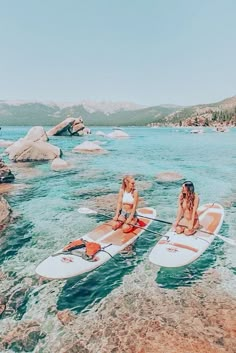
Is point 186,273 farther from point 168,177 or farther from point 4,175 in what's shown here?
point 4,175

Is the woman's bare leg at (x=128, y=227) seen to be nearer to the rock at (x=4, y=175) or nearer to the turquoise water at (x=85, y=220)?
the turquoise water at (x=85, y=220)

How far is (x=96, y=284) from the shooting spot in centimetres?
1093

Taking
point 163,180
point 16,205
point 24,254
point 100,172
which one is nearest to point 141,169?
point 100,172

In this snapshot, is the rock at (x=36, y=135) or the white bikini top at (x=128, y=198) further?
the rock at (x=36, y=135)

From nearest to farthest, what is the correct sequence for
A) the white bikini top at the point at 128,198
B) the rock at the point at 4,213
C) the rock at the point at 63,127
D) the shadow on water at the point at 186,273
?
the shadow on water at the point at 186,273 → the white bikini top at the point at 128,198 → the rock at the point at 4,213 → the rock at the point at 63,127

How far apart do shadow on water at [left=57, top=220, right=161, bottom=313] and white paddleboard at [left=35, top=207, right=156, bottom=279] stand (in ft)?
2.54

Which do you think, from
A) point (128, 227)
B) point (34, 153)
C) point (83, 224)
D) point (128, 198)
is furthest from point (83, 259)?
point (34, 153)

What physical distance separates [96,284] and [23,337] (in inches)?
127

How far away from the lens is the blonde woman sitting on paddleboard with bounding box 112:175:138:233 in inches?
535

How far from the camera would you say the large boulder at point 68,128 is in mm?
99231

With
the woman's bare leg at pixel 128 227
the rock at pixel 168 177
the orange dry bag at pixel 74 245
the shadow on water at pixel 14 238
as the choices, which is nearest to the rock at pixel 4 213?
the shadow on water at pixel 14 238

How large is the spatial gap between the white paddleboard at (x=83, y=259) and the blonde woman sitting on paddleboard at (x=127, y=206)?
0.97 feet

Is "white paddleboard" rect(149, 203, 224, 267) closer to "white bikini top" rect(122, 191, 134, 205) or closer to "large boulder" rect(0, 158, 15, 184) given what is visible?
"white bikini top" rect(122, 191, 134, 205)

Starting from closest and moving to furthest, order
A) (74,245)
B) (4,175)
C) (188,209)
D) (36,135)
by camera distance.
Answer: (74,245) → (188,209) → (4,175) → (36,135)
